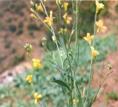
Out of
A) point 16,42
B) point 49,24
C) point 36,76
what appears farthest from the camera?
point 16,42

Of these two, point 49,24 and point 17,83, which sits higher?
point 49,24

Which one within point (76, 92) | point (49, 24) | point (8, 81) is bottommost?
point (8, 81)

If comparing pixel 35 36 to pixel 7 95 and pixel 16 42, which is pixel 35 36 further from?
pixel 7 95

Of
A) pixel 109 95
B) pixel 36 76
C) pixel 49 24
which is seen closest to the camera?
pixel 49 24

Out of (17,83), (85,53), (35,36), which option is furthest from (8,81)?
(35,36)

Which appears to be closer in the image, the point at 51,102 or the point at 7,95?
the point at 51,102

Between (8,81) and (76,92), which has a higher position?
(76,92)

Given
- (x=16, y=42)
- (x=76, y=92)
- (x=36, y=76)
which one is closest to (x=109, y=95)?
(x=36, y=76)

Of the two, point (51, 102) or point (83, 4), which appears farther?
point (83, 4)

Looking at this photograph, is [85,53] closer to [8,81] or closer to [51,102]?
[8,81]

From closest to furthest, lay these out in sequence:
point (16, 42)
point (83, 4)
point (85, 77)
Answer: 1. point (85, 77)
2. point (16, 42)
3. point (83, 4)
